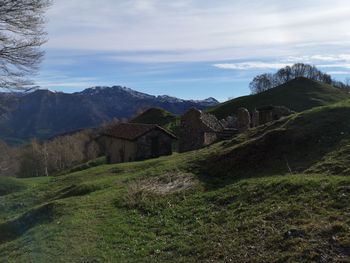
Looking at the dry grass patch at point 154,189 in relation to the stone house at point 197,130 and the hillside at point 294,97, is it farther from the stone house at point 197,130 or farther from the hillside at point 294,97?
the hillside at point 294,97

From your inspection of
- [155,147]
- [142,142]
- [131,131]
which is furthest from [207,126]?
[131,131]

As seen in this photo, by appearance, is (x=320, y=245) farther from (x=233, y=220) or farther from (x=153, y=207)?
(x=153, y=207)

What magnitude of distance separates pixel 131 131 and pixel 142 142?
278 centimetres

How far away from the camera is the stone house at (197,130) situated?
144 ft

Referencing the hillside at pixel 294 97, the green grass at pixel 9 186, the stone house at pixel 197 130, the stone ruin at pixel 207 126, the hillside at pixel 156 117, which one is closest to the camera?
the green grass at pixel 9 186

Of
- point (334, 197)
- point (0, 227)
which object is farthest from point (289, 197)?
point (0, 227)

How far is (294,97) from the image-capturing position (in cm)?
9406

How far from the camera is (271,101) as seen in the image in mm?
93062

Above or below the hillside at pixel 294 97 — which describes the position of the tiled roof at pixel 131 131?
below

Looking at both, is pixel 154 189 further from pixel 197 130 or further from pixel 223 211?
pixel 197 130

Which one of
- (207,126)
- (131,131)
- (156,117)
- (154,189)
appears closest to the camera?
(154,189)

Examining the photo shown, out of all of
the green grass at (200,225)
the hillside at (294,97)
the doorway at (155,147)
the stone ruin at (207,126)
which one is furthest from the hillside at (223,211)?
the hillside at (294,97)

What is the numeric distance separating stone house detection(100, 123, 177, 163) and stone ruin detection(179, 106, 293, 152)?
1.74 metres

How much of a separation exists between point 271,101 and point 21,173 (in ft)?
171
